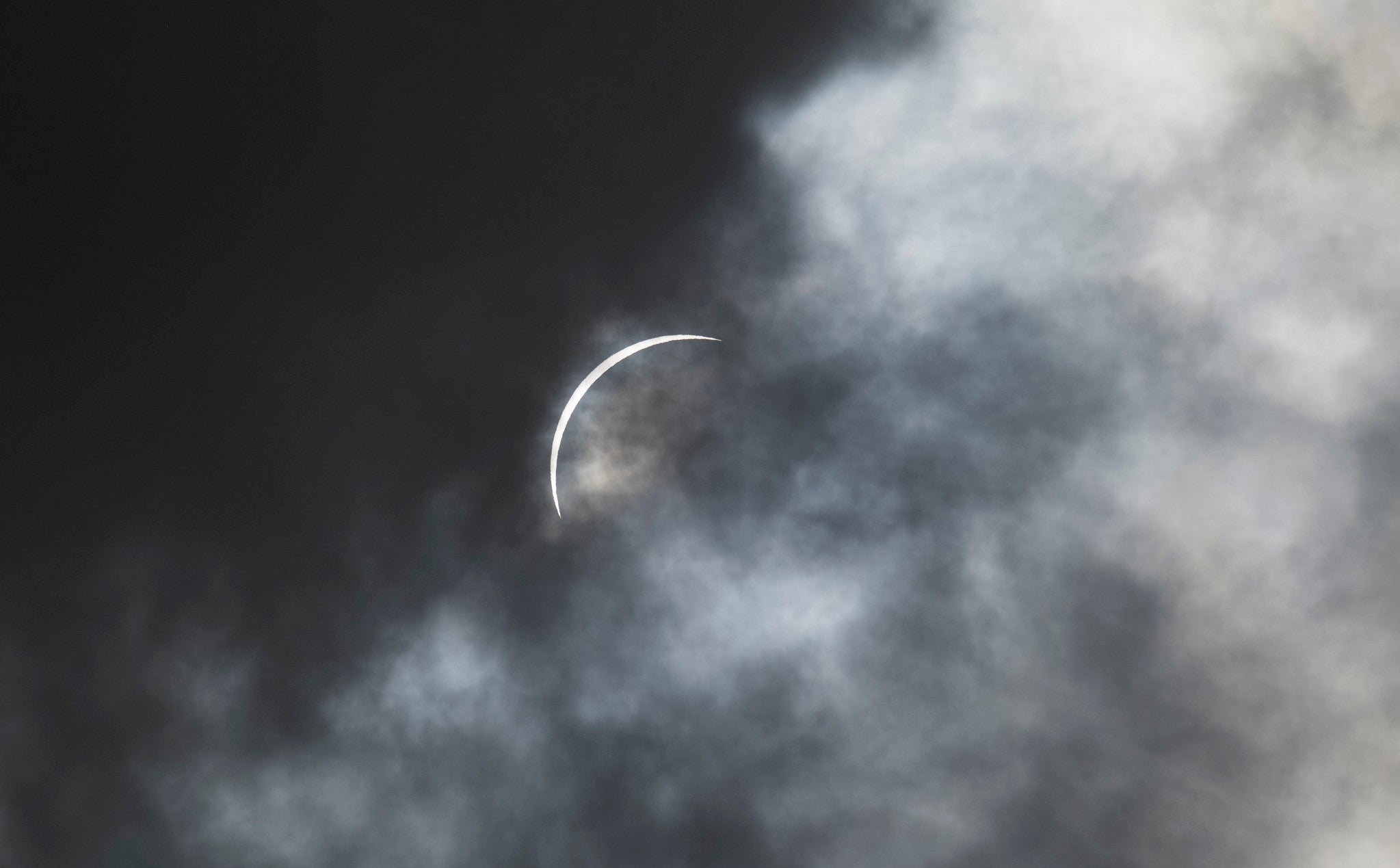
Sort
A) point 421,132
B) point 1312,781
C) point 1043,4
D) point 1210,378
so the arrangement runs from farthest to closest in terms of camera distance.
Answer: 1. point 421,132
2. point 1043,4
3. point 1210,378
4. point 1312,781

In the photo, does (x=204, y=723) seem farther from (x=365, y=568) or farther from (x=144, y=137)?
(x=144, y=137)

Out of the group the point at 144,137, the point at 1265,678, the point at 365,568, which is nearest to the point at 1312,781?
the point at 1265,678

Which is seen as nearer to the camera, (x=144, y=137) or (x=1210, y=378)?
(x=1210, y=378)

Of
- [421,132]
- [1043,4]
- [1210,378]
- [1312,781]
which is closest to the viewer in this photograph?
[1312,781]

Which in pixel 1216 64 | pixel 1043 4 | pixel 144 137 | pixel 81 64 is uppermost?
pixel 81 64

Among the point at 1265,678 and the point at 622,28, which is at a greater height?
the point at 622,28

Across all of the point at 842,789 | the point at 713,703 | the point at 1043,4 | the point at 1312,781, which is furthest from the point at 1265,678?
the point at 1043,4
